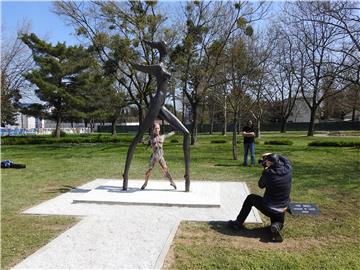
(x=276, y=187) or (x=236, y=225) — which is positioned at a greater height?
(x=276, y=187)

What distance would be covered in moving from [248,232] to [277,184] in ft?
3.10

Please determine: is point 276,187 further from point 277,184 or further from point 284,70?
point 284,70

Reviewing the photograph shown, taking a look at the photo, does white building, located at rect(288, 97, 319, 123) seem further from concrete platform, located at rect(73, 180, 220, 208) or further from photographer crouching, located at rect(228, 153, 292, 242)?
photographer crouching, located at rect(228, 153, 292, 242)

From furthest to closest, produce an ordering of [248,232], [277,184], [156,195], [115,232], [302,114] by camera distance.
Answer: [302,114] → [156,195] → [248,232] → [115,232] → [277,184]

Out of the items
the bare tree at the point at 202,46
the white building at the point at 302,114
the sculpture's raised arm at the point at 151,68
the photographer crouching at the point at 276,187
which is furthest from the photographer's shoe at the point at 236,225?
the white building at the point at 302,114

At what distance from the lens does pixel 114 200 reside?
865 cm

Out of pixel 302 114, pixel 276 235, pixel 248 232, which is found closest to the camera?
pixel 276 235

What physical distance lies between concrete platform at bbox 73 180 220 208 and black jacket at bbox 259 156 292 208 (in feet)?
6.73

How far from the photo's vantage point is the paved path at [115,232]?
17.1 ft

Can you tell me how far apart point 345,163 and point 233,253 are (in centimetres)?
1220

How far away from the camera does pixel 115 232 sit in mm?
6527

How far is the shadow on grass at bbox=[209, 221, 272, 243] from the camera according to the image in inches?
252

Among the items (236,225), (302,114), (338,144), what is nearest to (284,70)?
(338,144)

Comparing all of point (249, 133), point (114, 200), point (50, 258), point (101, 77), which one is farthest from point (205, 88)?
point (50, 258)
